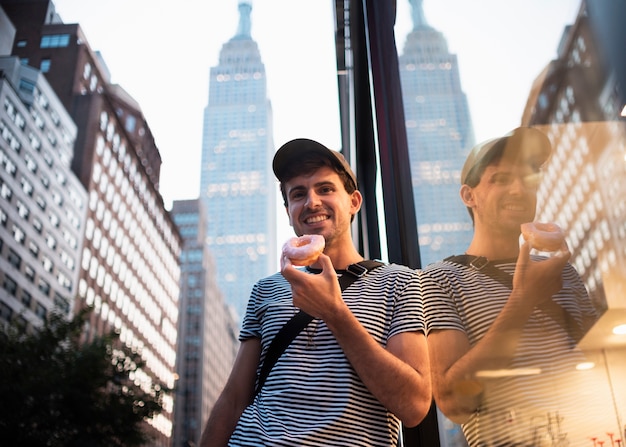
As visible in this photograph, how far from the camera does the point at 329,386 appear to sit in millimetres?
1238

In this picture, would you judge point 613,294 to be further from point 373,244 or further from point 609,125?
point 373,244

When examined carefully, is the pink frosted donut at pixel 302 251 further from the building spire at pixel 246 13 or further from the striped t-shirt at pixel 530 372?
the building spire at pixel 246 13

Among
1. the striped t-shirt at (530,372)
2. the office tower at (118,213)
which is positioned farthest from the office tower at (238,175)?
the striped t-shirt at (530,372)

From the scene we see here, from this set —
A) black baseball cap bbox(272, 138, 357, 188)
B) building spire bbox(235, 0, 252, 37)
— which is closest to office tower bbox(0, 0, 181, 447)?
building spire bbox(235, 0, 252, 37)

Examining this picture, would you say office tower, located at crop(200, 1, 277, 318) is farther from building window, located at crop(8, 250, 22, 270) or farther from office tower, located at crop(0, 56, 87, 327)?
building window, located at crop(8, 250, 22, 270)

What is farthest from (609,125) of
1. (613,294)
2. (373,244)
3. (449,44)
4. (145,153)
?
(145,153)

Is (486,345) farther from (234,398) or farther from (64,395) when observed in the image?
(64,395)

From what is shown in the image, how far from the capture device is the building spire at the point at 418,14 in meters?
1.87

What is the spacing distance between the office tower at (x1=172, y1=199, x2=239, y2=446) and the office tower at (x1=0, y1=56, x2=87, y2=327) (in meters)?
32.1

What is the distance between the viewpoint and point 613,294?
2.13 feet

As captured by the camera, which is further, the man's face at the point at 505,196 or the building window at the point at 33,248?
the building window at the point at 33,248

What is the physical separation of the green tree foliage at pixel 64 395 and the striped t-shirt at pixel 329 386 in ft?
46.1

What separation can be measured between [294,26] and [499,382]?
5.85 meters

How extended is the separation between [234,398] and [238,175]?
80.1 metres
